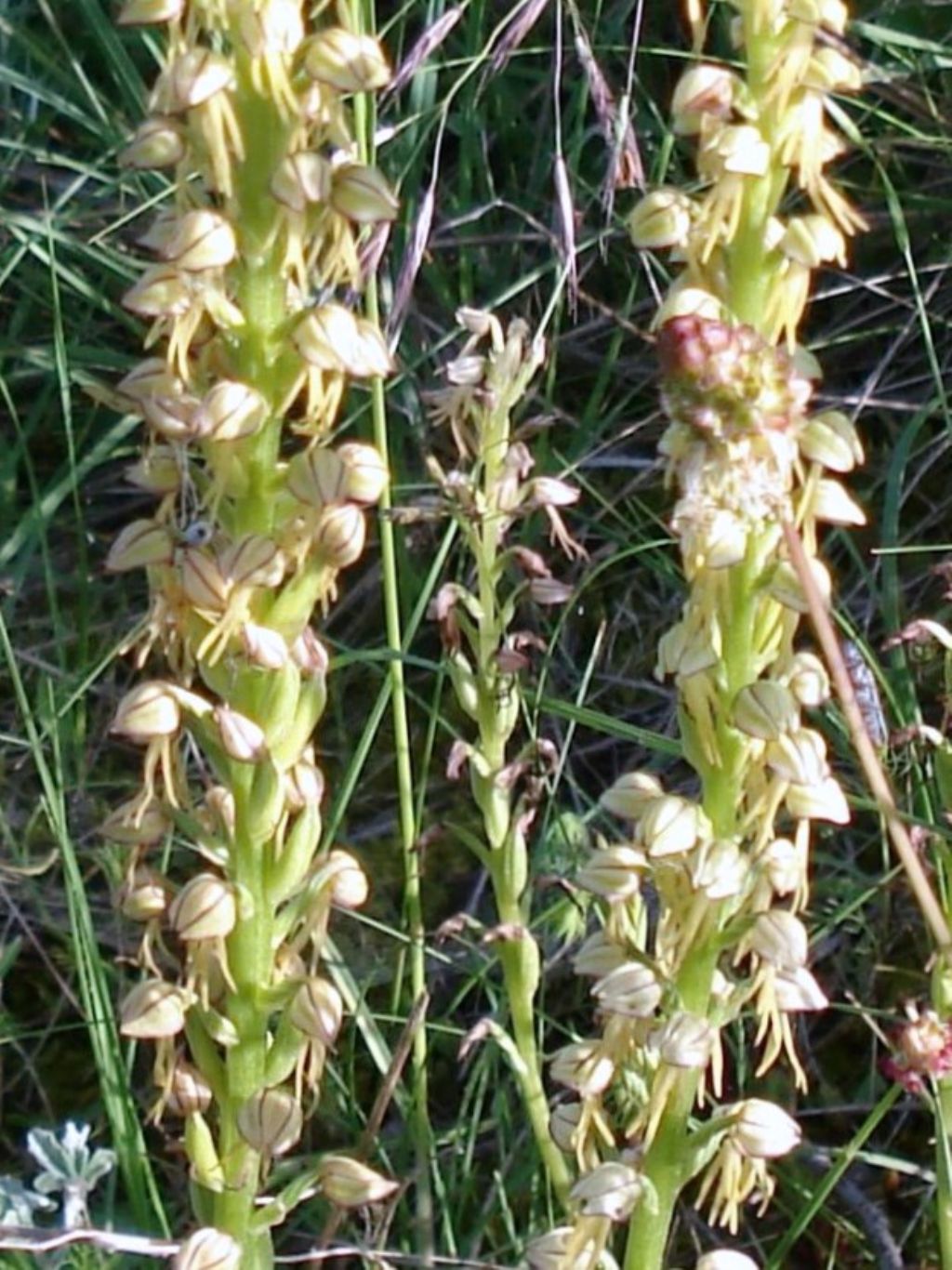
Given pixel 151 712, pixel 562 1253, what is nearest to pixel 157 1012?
pixel 151 712

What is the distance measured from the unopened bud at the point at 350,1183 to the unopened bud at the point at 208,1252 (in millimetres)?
74

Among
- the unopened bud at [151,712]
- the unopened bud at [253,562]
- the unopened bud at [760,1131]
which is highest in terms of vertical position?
the unopened bud at [253,562]

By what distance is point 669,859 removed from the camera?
1.11 metres

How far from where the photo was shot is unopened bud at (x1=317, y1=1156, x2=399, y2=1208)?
124 centimetres

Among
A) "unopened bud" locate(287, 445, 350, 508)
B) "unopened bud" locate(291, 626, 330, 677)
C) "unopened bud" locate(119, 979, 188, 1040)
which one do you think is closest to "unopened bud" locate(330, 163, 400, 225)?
"unopened bud" locate(287, 445, 350, 508)

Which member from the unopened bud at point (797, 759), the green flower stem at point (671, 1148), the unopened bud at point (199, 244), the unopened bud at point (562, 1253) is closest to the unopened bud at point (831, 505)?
the unopened bud at point (797, 759)

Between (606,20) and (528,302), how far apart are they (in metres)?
0.34

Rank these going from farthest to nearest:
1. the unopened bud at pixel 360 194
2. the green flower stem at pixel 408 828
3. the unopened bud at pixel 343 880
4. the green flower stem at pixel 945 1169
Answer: the green flower stem at pixel 408 828
the green flower stem at pixel 945 1169
the unopened bud at pixel 343 880
the unopened bud at pixel 360 194

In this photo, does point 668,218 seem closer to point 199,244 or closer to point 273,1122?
point 199,244

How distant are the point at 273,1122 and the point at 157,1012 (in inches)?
3.8

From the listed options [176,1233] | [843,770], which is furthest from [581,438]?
[176,1233]

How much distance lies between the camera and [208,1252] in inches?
46.7

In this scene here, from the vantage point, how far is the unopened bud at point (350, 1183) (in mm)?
1240

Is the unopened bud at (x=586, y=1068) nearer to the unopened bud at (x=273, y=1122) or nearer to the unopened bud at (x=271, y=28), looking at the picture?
the unopened bud at (x=273, y=1122)
